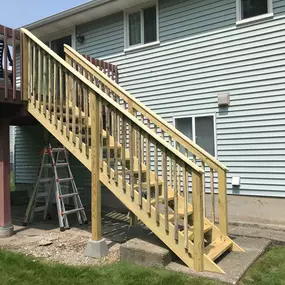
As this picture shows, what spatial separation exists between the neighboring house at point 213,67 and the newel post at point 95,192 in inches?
113

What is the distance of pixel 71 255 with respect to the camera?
458 cm

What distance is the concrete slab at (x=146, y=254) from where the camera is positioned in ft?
12.9

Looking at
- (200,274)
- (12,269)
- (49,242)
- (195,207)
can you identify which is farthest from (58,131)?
(200,274)

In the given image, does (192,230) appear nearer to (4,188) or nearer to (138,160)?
(138,160)

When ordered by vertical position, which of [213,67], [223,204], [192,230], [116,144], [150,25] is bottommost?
[192,230]

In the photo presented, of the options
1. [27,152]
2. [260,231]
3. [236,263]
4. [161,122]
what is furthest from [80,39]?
[236,263]

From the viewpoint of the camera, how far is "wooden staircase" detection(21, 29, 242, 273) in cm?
386

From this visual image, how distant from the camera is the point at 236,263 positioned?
3.99m

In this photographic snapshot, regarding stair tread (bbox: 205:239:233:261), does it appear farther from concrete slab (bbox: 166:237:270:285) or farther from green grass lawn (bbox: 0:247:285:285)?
green grass lawn (bbox: 0:247:285:285)

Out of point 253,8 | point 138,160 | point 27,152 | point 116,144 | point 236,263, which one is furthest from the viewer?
point 27,152

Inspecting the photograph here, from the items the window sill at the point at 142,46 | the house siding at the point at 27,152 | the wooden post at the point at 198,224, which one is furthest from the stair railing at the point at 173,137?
the house siding at the point at 27,152

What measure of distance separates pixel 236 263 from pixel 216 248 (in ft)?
0.99

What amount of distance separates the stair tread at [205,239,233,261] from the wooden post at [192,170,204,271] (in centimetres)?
20

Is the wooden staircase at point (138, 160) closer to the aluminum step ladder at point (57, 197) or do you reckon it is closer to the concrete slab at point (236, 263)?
the concrete slab at point (236, 263)
